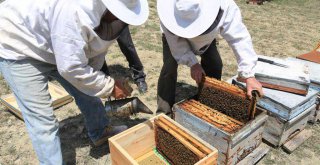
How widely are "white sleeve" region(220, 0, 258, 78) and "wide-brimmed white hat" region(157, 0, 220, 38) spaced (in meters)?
0.28

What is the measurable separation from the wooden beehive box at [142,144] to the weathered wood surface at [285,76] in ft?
3.67

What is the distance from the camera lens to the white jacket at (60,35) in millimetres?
1821

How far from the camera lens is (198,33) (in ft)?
8.11

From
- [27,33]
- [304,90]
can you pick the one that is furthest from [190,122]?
[27,33]

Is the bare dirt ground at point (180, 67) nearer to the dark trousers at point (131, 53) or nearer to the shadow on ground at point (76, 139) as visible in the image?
the shadow on ground at point (76, 139)

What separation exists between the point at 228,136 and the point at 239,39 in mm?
969

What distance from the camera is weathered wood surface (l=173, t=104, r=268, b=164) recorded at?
7.93 feet

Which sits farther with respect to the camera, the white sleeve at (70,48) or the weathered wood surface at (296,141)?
the weathered wood surface at (296,141)

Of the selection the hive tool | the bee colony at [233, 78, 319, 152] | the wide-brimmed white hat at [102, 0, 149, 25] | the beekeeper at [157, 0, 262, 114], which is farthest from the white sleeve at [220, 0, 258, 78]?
the hive tool

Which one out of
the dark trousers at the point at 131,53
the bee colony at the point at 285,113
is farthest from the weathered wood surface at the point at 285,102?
the dark trousers at the point at 131,53

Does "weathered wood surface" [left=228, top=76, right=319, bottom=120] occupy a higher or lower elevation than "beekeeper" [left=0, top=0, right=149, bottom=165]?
lower

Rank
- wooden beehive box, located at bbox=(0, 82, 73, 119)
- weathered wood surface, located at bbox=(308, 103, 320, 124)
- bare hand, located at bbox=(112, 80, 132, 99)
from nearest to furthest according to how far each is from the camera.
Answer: bare hand, located at bbox=(112, 80, 132, 99) < weathered wood surface, located at bbox=(308, 103, 320, 124) < wooden beehive box, located at bbox=(0, 82, 73, 119)

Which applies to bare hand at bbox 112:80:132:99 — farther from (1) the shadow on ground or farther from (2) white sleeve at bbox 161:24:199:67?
(1) the shadow on ground

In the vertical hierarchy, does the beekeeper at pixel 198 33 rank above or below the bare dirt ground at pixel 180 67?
above
